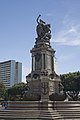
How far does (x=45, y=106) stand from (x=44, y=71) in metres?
10.2

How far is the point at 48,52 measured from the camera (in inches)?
1460

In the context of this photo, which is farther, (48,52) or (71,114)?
(48,52)

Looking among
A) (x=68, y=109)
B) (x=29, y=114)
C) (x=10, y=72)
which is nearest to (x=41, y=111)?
(x=29, y=114)

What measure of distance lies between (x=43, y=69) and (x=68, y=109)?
11.0 metres

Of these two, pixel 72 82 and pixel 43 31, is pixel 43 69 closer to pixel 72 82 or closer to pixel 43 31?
pixel 43 31

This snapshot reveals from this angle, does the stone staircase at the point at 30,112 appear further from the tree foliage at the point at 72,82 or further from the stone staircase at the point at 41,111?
the tree foliage at the point at 72,82

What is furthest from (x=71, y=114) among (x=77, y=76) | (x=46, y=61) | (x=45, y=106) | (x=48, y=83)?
(x=77, y=76)

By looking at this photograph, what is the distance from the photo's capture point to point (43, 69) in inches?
1412

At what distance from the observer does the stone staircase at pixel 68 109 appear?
80.4 feet

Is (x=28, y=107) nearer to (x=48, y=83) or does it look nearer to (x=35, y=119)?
(x=35, y=119)

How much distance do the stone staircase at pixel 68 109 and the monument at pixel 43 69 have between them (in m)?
7.41

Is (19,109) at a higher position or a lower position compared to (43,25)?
lower

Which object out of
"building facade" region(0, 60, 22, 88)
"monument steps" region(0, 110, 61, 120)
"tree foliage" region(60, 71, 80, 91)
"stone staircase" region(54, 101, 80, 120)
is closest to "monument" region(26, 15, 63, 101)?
"stone staircase" region(54, 101, 80, 120)

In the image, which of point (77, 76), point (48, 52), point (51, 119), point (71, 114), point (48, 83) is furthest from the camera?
point (77, 76)
